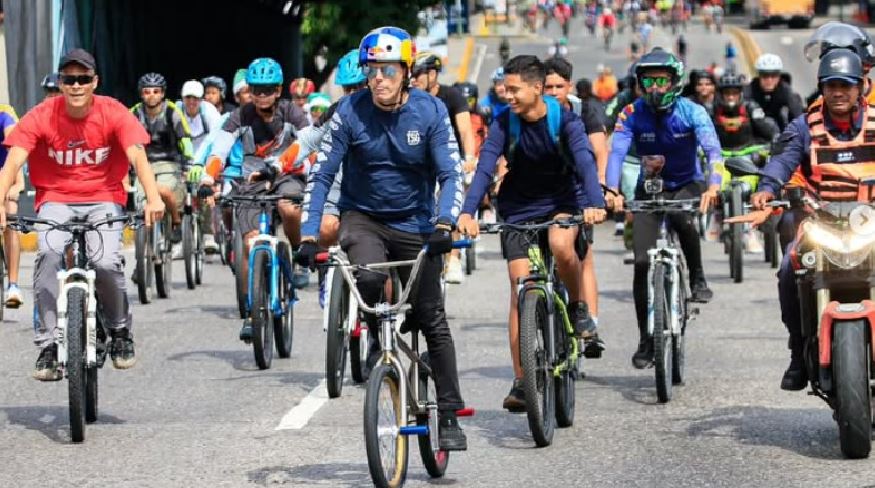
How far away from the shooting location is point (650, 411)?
1122 centimetres

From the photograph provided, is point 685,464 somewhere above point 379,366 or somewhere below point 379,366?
below

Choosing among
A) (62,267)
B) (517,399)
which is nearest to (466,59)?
(62,267)

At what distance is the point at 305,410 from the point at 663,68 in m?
2.98

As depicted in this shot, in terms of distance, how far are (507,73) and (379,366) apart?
8.95ft

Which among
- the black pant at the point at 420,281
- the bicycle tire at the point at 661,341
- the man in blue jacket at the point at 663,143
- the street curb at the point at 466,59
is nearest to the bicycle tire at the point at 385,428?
the black pant at the point at 420,281

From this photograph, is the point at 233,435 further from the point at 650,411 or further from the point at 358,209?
the point at 650,411

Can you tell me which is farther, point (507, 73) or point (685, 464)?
point (507, 73)

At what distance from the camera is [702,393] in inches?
469

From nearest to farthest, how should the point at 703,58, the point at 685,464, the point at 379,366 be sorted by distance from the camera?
the point at 379,366 < the point at 685,464 < the point at 703,58

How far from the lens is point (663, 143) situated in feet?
41.9

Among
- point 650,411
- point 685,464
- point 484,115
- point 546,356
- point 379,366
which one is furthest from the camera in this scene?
point 484,115

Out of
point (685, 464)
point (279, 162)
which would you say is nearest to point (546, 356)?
point (685, 464)

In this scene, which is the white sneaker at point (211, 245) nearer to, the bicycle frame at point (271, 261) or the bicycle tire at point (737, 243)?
the bicycle tire at point (737, 243)

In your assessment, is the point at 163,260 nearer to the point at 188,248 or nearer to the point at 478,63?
the point at 188,248
